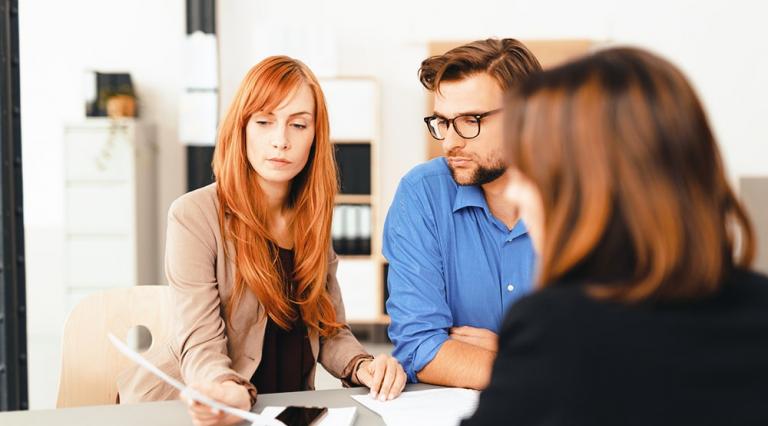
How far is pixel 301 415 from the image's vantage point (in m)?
1.34

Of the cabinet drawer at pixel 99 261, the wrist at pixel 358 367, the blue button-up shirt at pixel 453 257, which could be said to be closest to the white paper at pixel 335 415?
the wrist at pixel 358 367

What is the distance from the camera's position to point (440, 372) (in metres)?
1.60

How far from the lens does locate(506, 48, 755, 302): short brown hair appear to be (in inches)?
30.5

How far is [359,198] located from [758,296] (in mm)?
4220

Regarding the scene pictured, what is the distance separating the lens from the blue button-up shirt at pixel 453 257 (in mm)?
1785

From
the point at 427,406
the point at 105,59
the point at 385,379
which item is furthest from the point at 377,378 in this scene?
the point at 105,59

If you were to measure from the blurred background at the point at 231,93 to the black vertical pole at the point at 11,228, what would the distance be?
2567 millimetres

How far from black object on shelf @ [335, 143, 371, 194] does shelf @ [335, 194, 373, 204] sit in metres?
0.02

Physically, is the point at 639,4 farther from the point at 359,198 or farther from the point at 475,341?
the point at 475,341

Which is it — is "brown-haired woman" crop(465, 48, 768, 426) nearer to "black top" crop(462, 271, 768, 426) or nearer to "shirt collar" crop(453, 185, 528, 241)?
"black top" crop(462, 271, 768, 426)

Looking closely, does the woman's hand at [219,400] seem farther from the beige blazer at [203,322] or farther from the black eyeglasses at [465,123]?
the black eyeglasses at [465,123]

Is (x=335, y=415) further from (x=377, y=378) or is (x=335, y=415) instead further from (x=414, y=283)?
(x=414, y=283)

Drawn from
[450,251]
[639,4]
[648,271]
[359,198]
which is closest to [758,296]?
[648,271]

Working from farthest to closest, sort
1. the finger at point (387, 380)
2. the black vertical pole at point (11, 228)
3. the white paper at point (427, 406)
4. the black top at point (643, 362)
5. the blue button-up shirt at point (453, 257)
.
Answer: the black vertical pole at point (11, 228), the blue button-up shirt at point (453, 257), the finger at point (387, 380), the white paper at point (427, 406), the black top at point (643, 362)
